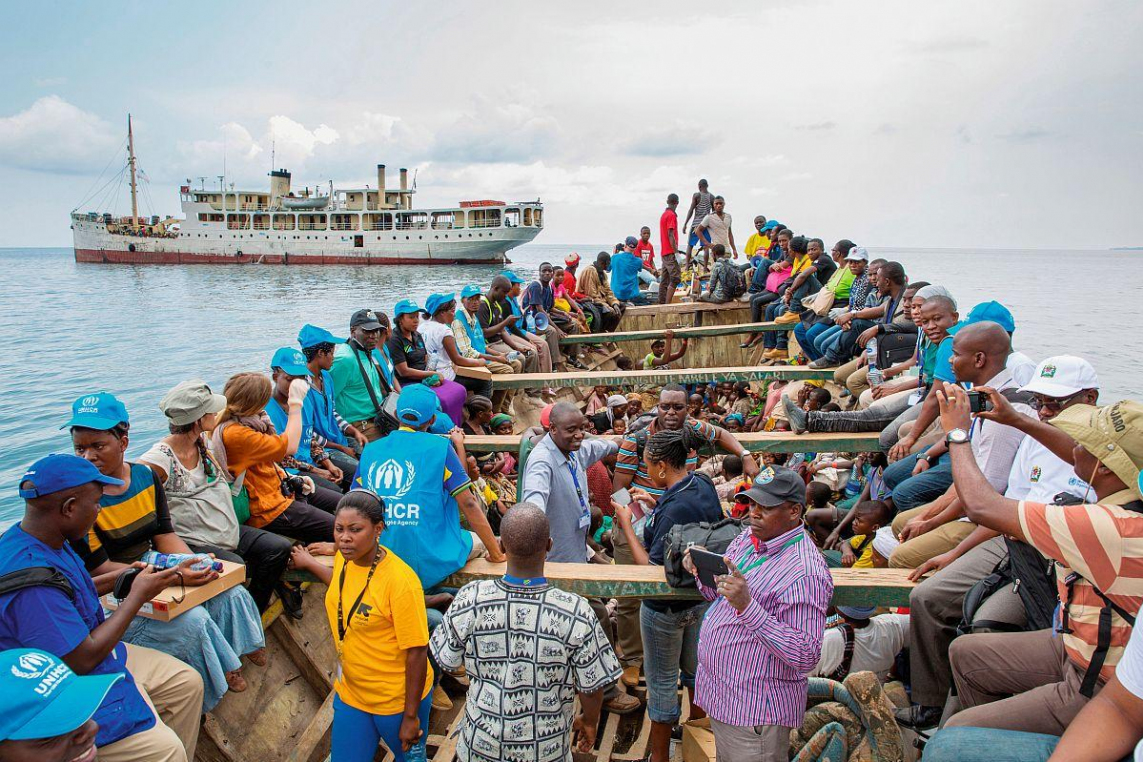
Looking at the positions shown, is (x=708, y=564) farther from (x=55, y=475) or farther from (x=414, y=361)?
(x=414, y=361)

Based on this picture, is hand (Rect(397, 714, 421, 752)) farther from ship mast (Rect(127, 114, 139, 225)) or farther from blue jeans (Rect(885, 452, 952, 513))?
ship mast (Rect(127, 114, 139, 225))

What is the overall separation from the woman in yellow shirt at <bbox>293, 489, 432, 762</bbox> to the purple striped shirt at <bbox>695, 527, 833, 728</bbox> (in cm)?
127

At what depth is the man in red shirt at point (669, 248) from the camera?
1485 centimetres

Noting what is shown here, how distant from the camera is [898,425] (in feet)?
18.0

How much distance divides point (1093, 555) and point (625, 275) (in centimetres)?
1287

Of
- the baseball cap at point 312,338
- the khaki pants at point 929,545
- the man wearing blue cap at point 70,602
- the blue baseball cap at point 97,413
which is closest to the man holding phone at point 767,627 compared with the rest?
the khaki pants at point 929,545

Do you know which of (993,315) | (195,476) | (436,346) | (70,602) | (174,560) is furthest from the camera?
(436,346)

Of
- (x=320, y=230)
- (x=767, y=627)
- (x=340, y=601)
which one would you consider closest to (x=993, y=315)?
(x=767, y=627)

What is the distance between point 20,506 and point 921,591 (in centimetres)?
1044

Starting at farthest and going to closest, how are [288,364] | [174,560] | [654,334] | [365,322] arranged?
1. [654,334]
2. [365,322]
3. [288,364]
4. [174,560]

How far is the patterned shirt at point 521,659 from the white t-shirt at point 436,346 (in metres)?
5.43

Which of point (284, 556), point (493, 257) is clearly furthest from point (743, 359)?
point (493, 257)

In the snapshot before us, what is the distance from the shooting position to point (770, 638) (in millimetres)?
2705

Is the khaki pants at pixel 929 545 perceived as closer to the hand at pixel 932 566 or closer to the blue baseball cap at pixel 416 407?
the hand at pixel 932 566
